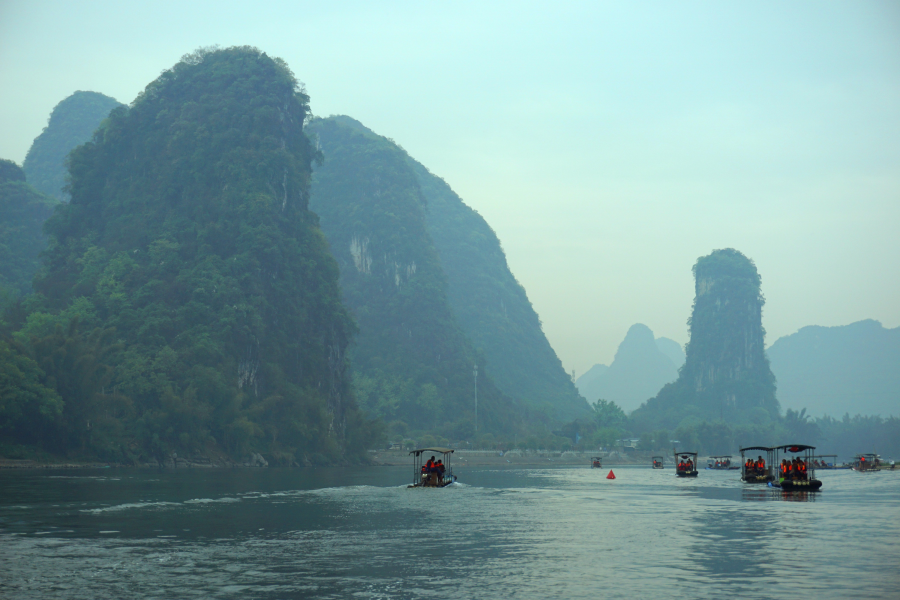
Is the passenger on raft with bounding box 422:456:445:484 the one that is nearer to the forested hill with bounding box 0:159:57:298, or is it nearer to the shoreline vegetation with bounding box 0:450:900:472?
the shoreline vegetation with bounding box 0:450:900:472

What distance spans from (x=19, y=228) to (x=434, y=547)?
143273 mm

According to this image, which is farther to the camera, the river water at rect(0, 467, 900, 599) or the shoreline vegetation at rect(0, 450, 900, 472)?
the shoreline vegetation at rect(0, 450, 900, 472)

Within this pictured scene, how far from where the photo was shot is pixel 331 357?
146 m

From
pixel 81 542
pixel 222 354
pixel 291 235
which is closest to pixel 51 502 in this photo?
pixel 81 542

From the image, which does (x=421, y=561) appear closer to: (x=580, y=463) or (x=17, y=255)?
(x=17, y=255)

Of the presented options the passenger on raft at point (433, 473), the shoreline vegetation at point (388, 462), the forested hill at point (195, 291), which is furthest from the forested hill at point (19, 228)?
the passenger on raft at point (433, 473)

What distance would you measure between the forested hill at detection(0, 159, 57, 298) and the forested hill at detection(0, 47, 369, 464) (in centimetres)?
1311

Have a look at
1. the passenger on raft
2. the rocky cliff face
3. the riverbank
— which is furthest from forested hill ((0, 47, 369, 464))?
the passenger on raft

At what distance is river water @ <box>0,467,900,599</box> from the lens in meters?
21.8

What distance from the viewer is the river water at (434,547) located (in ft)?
71.4

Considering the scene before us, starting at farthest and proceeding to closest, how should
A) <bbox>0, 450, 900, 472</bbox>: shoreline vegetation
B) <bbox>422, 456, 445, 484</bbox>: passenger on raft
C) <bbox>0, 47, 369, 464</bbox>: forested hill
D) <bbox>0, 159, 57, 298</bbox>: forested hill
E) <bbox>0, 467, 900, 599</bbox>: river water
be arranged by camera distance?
<bbox>0, 159, 57, 298</bbox>: forested hill, <bbox>0, 47, 369, 464</bbox>: forested hill, <bbox>0, 450, 900, 472</bbox>: shoreline vegetation, <bbox>422, 456, 445, 484</bbox>: passenger on raft, <bbox>0, 467, 900, 599</bbox>: river water

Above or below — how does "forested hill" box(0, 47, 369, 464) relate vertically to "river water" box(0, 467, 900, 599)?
above

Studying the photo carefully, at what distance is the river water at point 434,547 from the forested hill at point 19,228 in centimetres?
10129

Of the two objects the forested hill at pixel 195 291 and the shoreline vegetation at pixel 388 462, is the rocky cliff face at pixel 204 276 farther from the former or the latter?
the shoreline vegetation at pixel 388 462
